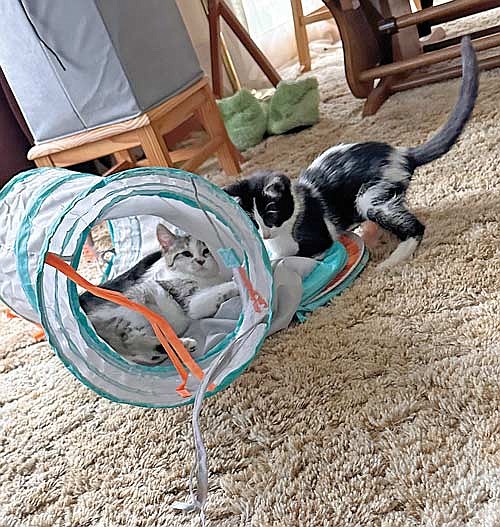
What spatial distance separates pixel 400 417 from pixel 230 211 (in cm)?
46

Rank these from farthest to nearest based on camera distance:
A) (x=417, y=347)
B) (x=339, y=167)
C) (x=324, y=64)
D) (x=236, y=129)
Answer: (x=324, y=64)
(x=236, y=129)
(x=339, y=167)
(x=417, y=347)

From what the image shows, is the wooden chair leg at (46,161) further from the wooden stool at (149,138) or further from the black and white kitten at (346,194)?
the black and white kitten at (346,194)

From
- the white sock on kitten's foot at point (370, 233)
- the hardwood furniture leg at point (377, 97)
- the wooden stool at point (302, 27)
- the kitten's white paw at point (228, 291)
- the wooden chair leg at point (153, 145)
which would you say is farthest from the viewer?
the wooden stool at point (302, 27)

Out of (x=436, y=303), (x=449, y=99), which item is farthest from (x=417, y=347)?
(x=449, y=99)

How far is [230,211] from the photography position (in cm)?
109

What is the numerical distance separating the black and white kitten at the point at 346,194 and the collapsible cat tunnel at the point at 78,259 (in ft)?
0.58

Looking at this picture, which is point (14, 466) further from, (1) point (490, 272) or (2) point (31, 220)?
(1) point (490, 272)

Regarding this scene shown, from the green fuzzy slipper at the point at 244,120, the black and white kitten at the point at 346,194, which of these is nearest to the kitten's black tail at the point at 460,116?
the black and white kitten at the point at 346,194

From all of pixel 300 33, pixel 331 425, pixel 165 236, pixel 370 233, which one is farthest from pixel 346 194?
pixel 300 33

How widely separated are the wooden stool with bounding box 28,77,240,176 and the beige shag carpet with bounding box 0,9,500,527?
0.71 m

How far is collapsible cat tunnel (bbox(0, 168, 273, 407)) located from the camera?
3.17 feet

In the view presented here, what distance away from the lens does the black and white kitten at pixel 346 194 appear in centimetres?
138

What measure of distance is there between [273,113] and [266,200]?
1229 millimetres

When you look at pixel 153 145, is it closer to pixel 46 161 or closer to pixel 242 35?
pixel 46 161
